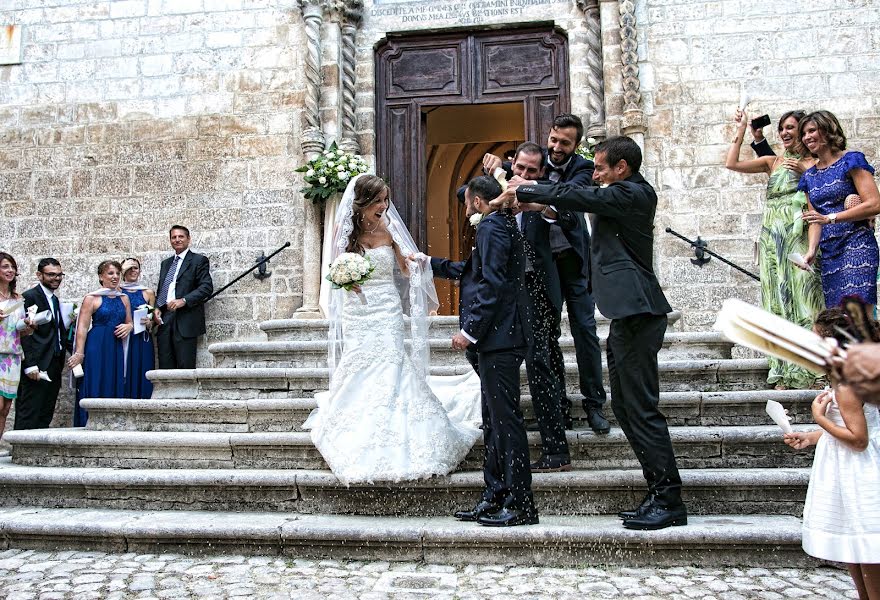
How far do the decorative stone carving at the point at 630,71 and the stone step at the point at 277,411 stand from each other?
3984mm

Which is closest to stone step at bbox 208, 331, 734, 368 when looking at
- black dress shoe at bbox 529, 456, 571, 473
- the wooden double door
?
black dress shoe at bbox 529, 456, 571, 473

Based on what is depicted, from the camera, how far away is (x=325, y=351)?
22.4 feet

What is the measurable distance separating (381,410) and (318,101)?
5.22 m

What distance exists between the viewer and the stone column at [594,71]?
8609 mm

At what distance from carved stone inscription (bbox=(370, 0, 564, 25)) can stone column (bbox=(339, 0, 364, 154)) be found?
0.30 meters

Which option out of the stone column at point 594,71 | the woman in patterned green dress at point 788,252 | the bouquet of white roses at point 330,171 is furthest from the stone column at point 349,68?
the woman in patterned green dress at point 788,252

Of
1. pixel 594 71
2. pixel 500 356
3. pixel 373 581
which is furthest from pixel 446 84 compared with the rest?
pixel 373 581

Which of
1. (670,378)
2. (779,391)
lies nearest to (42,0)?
(670,378)

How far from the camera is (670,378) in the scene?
5.89 meters

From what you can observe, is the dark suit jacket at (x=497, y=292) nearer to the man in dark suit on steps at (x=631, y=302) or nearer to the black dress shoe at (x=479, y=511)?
the man in dark suit on steps at (x=631, y=302)

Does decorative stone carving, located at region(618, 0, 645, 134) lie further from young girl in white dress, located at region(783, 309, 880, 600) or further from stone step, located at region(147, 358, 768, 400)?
young girl in white dress, located at region(783, 309, 880, 600)

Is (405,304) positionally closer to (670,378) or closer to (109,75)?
(670,378)

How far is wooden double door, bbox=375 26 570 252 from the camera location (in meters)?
9.16

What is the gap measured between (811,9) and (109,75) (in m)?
7.84
